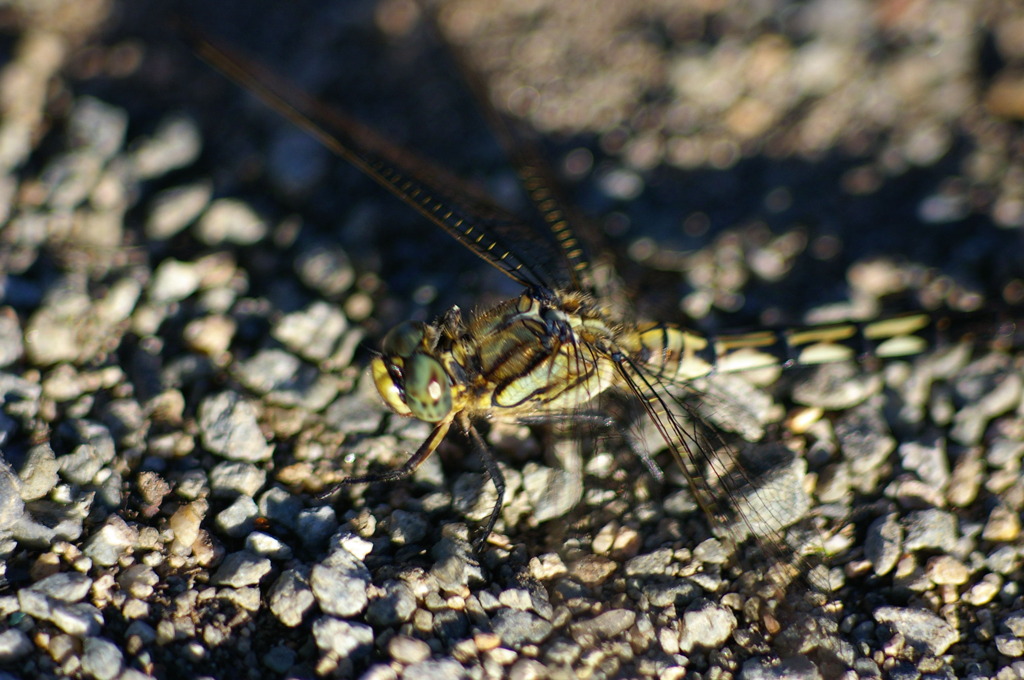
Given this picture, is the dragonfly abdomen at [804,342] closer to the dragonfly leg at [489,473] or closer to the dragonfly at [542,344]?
the dragonfly at [542,344]

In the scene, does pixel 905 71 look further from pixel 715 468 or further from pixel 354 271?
pixel 354 271

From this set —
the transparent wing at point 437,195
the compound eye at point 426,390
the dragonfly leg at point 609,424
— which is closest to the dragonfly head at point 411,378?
the compound eye at point 426,390

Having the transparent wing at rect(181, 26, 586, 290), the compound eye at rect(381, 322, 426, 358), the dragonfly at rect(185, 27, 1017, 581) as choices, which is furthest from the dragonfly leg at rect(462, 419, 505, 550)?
the transparent wing at rect(181, 26, 586, 290)

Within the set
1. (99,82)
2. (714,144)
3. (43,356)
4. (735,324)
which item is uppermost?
(714,144)

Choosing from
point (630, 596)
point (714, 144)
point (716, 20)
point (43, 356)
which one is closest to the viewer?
point (630, 596)

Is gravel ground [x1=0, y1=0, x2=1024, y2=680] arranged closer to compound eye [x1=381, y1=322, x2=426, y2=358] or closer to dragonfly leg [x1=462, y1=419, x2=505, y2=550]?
dragonfly leg [x1=462, y1=419, x2=505, y2=550]

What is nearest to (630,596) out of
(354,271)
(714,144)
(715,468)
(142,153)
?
(715,468)
